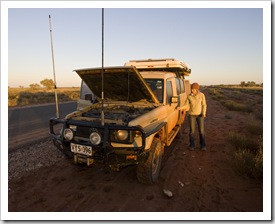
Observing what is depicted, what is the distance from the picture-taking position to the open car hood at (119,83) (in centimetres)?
436

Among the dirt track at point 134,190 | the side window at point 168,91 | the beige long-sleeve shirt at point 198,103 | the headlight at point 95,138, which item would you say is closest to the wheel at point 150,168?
the dirt track at point 134,190

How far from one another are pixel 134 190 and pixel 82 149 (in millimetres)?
1250

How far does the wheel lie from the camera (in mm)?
3743

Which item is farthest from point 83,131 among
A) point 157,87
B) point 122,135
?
point 157,87

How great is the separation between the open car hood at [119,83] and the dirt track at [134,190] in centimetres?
184

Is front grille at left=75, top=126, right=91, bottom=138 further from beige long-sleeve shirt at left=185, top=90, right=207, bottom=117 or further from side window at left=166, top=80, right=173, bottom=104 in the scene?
beige long-sleeve shirt at left=185, top=90, right=207, bottom=117

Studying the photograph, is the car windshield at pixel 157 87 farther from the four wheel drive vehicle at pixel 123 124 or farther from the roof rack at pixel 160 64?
the roof rack at pixel 160 64

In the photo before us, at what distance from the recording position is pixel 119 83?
482cm

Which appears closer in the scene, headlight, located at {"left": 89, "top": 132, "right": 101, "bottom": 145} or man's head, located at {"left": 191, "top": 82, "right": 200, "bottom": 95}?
headlight, located at {"left": 89, "top": 132, "right": 101, "bottom": 145}

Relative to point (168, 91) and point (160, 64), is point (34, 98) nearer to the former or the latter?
Result: point (160, 64)

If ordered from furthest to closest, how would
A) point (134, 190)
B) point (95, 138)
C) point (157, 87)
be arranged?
point (157, 87)
point (134, 190)
point (95, 138)

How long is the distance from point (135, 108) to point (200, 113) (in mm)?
2212

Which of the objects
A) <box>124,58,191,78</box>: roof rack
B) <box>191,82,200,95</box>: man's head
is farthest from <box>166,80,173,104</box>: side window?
<box>124,58,191,78</box>: roof rack

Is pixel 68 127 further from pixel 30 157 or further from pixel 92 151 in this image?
pixel 30 157
